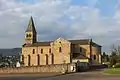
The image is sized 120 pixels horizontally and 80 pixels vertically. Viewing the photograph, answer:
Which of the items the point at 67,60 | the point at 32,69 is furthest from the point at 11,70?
the point at 67,60

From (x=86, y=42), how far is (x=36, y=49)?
21.7 meters

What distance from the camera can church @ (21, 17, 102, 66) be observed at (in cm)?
11781

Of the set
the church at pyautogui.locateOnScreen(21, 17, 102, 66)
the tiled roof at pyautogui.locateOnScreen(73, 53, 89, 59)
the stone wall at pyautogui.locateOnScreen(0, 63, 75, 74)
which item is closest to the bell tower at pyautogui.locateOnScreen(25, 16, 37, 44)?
the church at pyautogui.locateOnScreen(21, 17, 102, 66)

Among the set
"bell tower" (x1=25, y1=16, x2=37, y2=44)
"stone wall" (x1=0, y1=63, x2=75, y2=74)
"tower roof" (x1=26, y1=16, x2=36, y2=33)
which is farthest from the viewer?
"tower roof" (x1=26, y1=16, x2=36, y2=33)

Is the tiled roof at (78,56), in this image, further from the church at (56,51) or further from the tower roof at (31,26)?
the tower roof at (31,26)

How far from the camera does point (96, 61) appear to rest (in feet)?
395

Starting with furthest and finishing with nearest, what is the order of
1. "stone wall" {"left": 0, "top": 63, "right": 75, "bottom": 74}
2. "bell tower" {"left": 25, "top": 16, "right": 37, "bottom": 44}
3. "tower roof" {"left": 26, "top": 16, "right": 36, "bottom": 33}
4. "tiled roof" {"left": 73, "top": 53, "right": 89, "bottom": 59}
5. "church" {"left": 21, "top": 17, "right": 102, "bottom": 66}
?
"tower roof" {"left": 26, "top": 16, "right": 36, "bottom": 33}, "bell tower" {"left": 25, "top": 16, "right": 37, "bottom": 44}, "church" {"left": 21, "top": 17, "right": 102, "bottom": 66}, "tiled roof" {"left": 73, "top": 53, "right": 89, "bottom": 59}, "stone wall" {"left": 0, "top": 63, "right": 75, "bottom": 74}

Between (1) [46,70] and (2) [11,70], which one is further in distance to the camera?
(2) [11,70]

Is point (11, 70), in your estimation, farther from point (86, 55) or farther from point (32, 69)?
point (86, 55)

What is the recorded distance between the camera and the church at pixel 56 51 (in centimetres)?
11781

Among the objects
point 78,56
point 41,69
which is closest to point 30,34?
Result: point 78,56

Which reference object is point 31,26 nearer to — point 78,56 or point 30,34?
point 30,34

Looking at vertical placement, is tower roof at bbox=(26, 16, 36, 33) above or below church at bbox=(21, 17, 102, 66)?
above

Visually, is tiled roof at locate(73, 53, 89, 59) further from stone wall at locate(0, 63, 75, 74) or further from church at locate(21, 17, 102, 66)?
stone wall at locate(0, 63, 75, 74)
